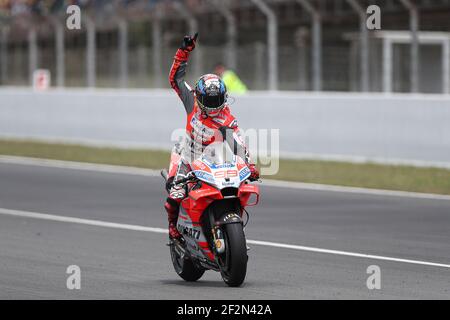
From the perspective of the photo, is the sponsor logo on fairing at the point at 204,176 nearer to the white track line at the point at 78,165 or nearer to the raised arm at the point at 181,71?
the raised arm at the point at 181,71

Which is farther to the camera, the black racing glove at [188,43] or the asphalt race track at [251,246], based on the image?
the black racing glove at [188,43]

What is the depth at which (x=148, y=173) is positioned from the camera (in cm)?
1997

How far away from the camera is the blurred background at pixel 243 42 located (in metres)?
24.2

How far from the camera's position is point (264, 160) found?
851 inches

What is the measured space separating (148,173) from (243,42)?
10376 mm

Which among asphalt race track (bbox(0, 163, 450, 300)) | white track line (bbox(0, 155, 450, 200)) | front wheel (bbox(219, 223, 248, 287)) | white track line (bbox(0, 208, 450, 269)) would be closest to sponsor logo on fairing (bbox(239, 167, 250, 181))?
front wheel (bbox(219, 223, 248, 287))

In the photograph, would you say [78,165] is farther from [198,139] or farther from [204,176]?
[204,176]

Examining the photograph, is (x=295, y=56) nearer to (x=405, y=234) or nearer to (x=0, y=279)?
(x=405, y=234)

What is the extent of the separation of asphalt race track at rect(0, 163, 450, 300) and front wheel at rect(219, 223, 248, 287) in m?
0.10

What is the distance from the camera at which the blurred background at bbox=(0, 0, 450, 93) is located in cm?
2419

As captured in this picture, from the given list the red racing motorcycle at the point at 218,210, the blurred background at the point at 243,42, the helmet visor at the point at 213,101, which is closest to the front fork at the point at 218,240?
the red racing motorcycle at the point at 218,210

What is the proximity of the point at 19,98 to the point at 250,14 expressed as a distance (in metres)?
5.24

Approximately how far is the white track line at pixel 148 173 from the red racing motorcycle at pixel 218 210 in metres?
7.48

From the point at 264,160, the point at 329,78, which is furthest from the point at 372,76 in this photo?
the point at 264,160
